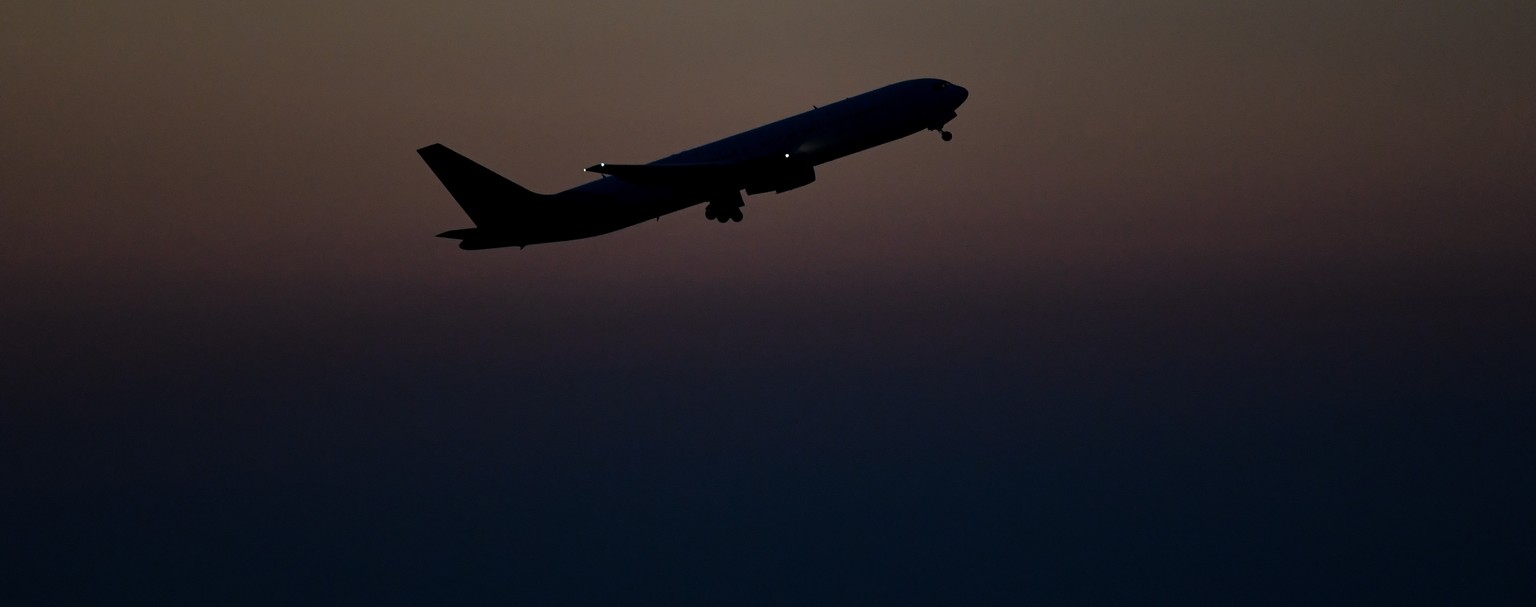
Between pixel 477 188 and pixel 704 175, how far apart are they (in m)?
13.1

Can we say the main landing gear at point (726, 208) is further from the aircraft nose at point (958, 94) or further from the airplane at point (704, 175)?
the aircraft nose at point (958, 94)

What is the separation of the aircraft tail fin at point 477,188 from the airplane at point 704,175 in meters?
0.05

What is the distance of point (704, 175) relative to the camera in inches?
2640

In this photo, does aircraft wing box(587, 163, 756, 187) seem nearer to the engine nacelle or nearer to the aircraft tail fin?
the engine nacelle

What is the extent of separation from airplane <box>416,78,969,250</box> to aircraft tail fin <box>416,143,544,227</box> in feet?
0.17

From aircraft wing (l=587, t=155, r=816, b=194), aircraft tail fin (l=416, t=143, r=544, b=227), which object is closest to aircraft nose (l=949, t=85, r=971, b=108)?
aircraft wing (l=587, t=155, r=816, b=194)

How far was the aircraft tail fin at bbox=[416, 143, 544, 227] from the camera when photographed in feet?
231

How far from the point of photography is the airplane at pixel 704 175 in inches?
2667

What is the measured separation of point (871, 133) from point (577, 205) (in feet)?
52.2

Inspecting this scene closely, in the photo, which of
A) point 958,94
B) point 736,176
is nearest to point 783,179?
point 736,176

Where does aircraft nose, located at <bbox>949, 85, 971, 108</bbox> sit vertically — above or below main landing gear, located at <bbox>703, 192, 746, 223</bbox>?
above

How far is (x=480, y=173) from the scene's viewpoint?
71.2 metres

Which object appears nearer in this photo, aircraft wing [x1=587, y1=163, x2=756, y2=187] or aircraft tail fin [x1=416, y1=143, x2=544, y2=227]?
aircraft wing [x1=587, y1=163, x2=756, y2=187]

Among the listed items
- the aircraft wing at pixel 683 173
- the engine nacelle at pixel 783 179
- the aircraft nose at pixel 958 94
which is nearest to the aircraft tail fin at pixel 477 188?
the aircraft wing at pixel 683 173
